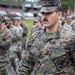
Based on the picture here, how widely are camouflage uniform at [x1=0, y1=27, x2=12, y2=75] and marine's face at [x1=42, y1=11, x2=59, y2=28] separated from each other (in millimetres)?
3214

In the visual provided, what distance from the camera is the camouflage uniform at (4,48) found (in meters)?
7.40

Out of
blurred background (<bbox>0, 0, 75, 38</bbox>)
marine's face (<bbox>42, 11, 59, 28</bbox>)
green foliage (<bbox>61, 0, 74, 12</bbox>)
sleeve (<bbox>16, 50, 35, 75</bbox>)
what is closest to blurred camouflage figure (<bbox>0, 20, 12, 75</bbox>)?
sleeve (<bbox>16, 50, 35, 75</bbox>)

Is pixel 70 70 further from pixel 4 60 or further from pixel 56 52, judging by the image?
pixel 4 60

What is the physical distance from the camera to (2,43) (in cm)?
732

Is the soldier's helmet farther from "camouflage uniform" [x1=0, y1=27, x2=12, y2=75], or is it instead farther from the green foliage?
the green foliage

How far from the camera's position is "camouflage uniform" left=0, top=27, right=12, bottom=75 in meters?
7.40

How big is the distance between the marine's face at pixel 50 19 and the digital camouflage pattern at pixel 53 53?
0.48 feet

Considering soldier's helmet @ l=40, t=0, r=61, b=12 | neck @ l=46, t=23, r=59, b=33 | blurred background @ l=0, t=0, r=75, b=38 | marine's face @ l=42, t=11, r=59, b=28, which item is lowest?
blurred background @ l=0, t=0, r=75, b=38

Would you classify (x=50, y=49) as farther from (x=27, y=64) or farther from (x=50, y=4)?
(x=50, y=4)

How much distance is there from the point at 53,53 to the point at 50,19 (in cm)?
42

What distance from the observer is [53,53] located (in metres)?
4.19

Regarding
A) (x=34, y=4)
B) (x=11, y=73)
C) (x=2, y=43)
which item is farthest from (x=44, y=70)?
(x=34, y=4)

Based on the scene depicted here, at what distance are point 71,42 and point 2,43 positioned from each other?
3.35m

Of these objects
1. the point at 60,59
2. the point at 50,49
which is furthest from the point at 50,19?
the point at 60,59
